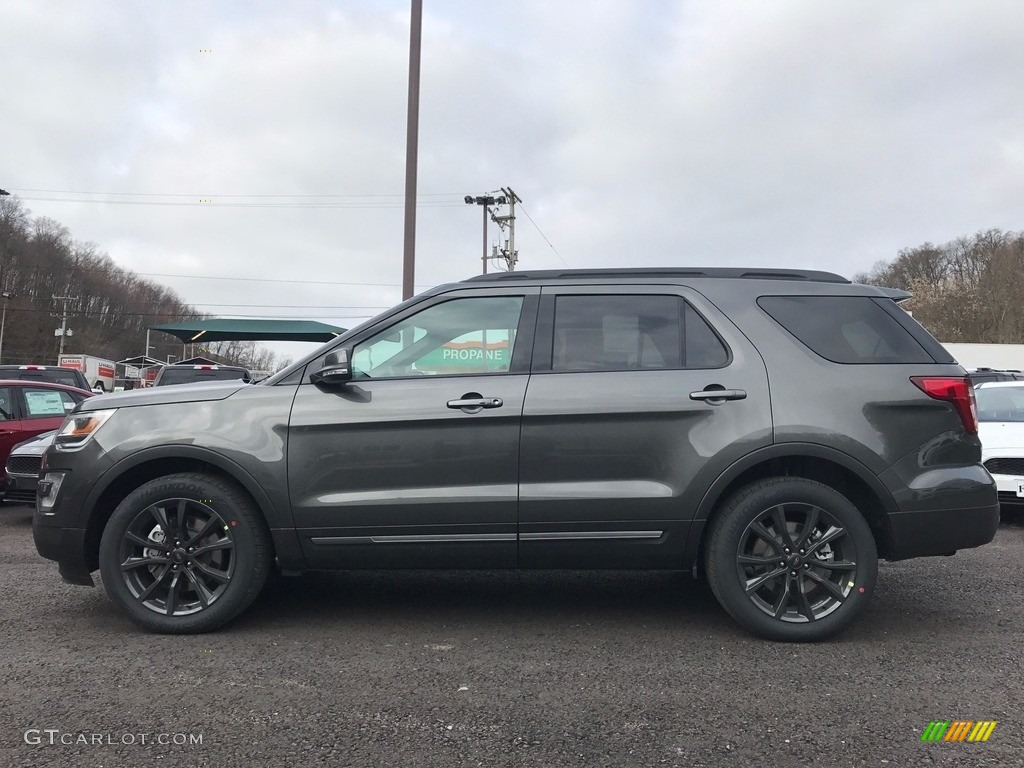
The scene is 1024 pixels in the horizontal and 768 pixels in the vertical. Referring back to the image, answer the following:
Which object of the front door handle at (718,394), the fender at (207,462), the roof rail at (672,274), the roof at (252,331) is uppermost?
the roof at (252,331)

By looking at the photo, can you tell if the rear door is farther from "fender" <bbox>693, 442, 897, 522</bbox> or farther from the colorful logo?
the colorful logo

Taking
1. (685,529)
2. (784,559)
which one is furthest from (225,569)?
(784,559)

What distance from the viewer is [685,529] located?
3988mm

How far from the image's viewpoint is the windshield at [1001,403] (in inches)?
347

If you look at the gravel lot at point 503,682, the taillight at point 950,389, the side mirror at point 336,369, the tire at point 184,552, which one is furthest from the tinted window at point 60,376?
the taillight at point 950,389

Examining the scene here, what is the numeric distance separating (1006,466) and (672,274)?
5.03 metres

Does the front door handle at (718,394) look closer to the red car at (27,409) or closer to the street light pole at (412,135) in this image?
the red car at (27,409)

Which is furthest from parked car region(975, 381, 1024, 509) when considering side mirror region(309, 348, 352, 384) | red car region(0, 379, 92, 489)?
red car region(0, 379, 92, 489)

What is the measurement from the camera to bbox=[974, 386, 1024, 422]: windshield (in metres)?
8.82

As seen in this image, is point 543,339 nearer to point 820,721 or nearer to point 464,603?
point 464,603

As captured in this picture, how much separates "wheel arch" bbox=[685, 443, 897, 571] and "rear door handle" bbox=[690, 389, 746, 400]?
0.96 feet

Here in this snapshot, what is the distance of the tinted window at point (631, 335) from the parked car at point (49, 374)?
1293 centimetres

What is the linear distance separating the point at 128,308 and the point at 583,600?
104163 millimetres

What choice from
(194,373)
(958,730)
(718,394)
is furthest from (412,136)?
(958,730)
